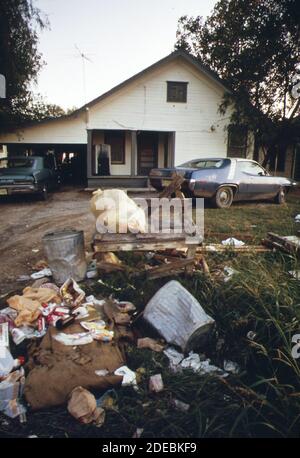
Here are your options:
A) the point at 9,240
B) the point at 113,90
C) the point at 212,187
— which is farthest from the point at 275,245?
the point at 113,90

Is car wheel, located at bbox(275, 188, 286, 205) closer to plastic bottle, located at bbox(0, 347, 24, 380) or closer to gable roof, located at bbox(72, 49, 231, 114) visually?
gable roof, located at bbox(72, 49, 231, 114)

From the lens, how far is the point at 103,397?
8.07ft

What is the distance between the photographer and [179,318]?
9.84ft

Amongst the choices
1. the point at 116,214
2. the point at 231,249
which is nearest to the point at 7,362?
the point at 116,214

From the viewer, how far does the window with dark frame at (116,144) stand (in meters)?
17.2

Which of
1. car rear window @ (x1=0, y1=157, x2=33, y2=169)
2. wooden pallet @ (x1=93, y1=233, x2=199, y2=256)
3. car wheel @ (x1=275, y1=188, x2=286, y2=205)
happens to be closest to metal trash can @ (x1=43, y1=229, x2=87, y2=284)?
wooden pallet @ (x1=93, y1=233, x2=199, y2=256)

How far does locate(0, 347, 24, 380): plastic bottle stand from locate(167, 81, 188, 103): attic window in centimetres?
1483

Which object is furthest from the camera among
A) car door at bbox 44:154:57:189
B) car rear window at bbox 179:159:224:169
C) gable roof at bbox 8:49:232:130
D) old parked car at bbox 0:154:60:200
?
gable roof at bbox 8:49:232:130

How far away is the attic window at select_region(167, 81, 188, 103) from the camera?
15430mm

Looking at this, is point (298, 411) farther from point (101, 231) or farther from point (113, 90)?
point (113, 90)

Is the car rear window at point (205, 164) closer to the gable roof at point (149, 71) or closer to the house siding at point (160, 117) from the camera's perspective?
the house siding at point (160, 117)

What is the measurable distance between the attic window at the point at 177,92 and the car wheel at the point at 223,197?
813 centimetres

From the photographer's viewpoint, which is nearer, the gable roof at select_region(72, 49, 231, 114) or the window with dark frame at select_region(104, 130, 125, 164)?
the gable roof at select_region(72, 49, 231, 114)

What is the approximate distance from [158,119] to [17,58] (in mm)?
6517
